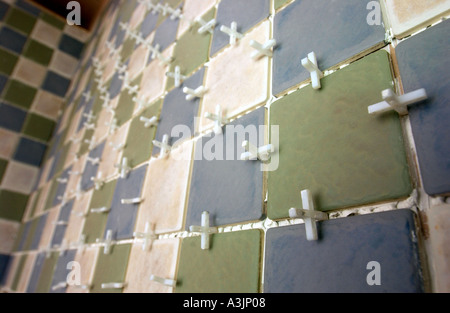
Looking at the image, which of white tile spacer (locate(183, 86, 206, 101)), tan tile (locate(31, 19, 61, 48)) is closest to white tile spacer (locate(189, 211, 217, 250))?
white tile spacer (locate(183, 86, 206, 101))

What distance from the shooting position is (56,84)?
215 cm

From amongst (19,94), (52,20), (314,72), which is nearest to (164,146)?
(314,72)

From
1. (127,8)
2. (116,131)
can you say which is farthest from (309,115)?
(127,8)

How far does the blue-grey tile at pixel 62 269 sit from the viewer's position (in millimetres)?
1071

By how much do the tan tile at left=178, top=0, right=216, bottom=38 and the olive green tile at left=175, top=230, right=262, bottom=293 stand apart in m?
0.70

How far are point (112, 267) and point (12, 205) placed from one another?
1.46m

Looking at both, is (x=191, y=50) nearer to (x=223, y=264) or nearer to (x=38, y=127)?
(x=223, y=264)

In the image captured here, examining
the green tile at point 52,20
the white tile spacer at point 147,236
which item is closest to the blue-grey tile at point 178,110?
the white tile spacer at point 147,236

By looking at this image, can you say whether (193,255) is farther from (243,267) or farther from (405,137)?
(405,137)

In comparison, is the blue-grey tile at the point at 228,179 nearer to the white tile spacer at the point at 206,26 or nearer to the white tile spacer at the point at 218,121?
the white tile spacer at the point at 218,121

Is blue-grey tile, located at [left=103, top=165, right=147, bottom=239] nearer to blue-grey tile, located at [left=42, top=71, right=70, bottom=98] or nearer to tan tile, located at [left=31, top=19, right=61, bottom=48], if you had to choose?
blue-grey tile, located at [left=42, top=71, right=70, bottom=98]

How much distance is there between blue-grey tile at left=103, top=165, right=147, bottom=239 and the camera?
836mm

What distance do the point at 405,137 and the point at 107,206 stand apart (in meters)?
0.92

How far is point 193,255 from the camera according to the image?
57 cm
